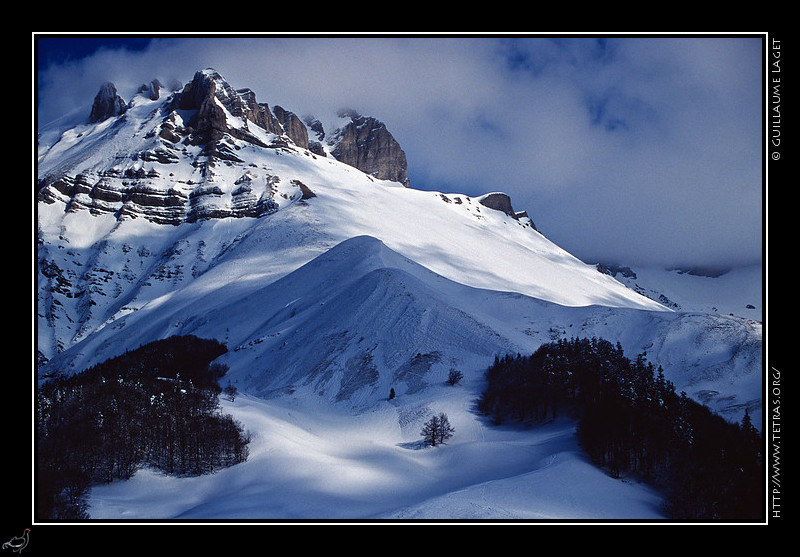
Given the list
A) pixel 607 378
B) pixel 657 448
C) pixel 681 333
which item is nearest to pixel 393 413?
pixel 607 378

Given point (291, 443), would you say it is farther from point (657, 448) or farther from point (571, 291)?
point (571, 291)

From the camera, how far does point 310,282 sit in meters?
130

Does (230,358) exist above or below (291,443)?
above

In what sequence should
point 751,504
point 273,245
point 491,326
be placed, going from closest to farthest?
point 751,504
point 491,326
point 273,245

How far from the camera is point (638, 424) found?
5828cm
